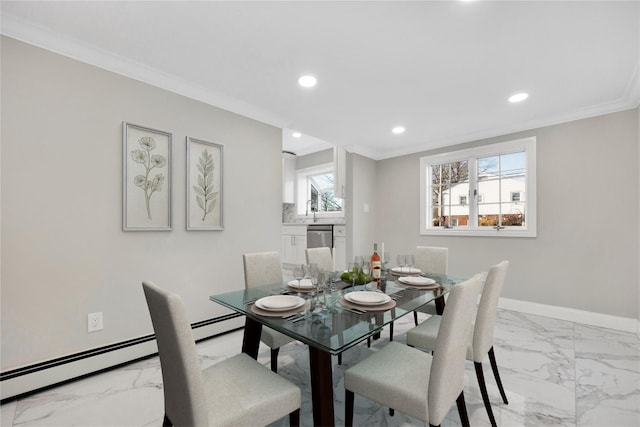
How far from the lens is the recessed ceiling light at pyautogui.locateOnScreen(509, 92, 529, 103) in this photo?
2674 millimetres

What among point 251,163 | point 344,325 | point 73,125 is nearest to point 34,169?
point 73,125

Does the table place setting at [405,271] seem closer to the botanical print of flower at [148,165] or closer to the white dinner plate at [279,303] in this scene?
the white dinner plate at [279,303]

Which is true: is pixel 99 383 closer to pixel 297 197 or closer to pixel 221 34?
pixel 221 34

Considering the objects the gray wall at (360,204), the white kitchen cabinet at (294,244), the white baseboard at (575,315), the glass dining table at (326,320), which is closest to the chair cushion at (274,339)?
the glass dining table at (326,320)

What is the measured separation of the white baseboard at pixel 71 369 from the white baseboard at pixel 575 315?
3.89 metres

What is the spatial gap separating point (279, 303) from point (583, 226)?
3426mm

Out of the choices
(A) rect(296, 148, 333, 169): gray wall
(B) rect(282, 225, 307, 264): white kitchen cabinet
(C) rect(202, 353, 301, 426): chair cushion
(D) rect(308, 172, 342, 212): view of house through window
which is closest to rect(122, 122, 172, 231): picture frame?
(C) rect(202, 353, 301, 426): chair cushion

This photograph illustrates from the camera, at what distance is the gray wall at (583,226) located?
2.84 m

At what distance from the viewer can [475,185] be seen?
386 cm

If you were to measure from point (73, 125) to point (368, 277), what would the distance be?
Answer: 7.53ft

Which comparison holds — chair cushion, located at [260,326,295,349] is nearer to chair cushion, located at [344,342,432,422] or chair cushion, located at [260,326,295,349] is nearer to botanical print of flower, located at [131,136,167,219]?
chair cushion, located at [344,342,432,422]

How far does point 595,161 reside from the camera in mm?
3014

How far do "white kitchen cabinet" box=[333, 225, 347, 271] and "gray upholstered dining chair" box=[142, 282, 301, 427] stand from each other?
323cm

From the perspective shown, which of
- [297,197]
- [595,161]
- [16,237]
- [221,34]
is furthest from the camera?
[297,197]
